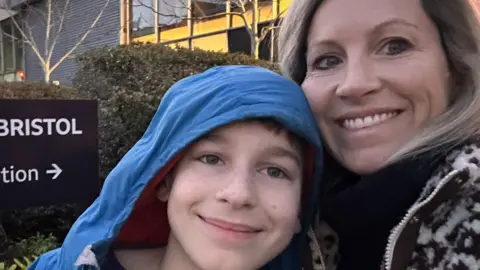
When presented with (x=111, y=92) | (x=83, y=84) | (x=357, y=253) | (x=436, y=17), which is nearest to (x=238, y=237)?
(x=357, y=253)

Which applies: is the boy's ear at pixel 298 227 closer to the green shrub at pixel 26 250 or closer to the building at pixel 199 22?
the green shrub at pixel 26 250

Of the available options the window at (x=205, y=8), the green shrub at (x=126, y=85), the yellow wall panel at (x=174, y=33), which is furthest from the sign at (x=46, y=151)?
the yellow wall panel at (x=174, y=33)

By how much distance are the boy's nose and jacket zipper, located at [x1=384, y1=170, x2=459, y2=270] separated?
379mm

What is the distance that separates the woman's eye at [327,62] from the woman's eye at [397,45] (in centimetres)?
16

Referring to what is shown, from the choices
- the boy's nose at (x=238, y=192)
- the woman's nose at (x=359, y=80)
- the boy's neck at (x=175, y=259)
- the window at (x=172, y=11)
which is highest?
the window at (x=172, y=11)

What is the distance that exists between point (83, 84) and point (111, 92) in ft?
1.69

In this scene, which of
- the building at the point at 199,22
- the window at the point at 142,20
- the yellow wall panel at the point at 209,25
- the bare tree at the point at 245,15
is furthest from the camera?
the window at the point at 142,20

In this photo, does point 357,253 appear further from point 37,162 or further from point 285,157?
point 37,162

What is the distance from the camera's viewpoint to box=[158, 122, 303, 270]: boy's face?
1584 millimetres

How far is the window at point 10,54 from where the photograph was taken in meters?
23.3

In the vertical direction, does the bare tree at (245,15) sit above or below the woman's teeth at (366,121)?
above

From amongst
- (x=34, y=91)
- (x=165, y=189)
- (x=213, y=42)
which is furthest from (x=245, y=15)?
(x=165, y=189)

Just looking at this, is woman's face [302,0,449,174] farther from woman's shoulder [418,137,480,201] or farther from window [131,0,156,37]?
window [131,0,156,37]

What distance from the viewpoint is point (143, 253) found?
1977 millimetres
